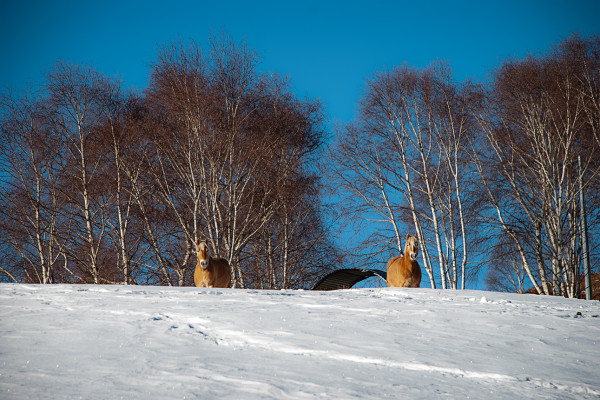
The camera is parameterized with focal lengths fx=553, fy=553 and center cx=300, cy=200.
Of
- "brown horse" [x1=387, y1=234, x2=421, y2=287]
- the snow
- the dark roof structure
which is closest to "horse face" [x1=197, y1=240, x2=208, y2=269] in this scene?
the snow

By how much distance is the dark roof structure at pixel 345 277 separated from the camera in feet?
66.3

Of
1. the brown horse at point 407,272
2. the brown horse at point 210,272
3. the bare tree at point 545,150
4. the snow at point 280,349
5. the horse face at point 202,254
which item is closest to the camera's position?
the snow at point 280,349

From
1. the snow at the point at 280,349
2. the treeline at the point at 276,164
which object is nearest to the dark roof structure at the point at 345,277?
the treeline at the point at 276,164

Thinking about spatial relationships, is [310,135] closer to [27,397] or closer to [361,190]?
[361,190]

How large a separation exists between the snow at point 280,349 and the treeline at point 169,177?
1056cm

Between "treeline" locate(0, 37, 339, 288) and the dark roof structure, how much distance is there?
83cm

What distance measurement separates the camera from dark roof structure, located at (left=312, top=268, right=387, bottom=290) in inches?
796

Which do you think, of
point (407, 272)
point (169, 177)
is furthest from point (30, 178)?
point (407, 272)

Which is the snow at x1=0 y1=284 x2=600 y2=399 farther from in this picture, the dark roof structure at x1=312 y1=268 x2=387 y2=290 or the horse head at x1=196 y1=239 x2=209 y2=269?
the dark roof structure at x1=312 y1=268 x2=387 y2=290

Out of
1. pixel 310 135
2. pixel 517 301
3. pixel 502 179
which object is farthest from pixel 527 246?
pixel 517 301

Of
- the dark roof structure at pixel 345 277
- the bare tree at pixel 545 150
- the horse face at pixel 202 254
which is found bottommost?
the dark roof structure at pixel 345 277

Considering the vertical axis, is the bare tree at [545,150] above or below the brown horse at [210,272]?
above

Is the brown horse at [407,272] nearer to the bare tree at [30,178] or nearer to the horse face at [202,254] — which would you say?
the horse face at [202,254]

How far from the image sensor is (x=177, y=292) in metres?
8.35
